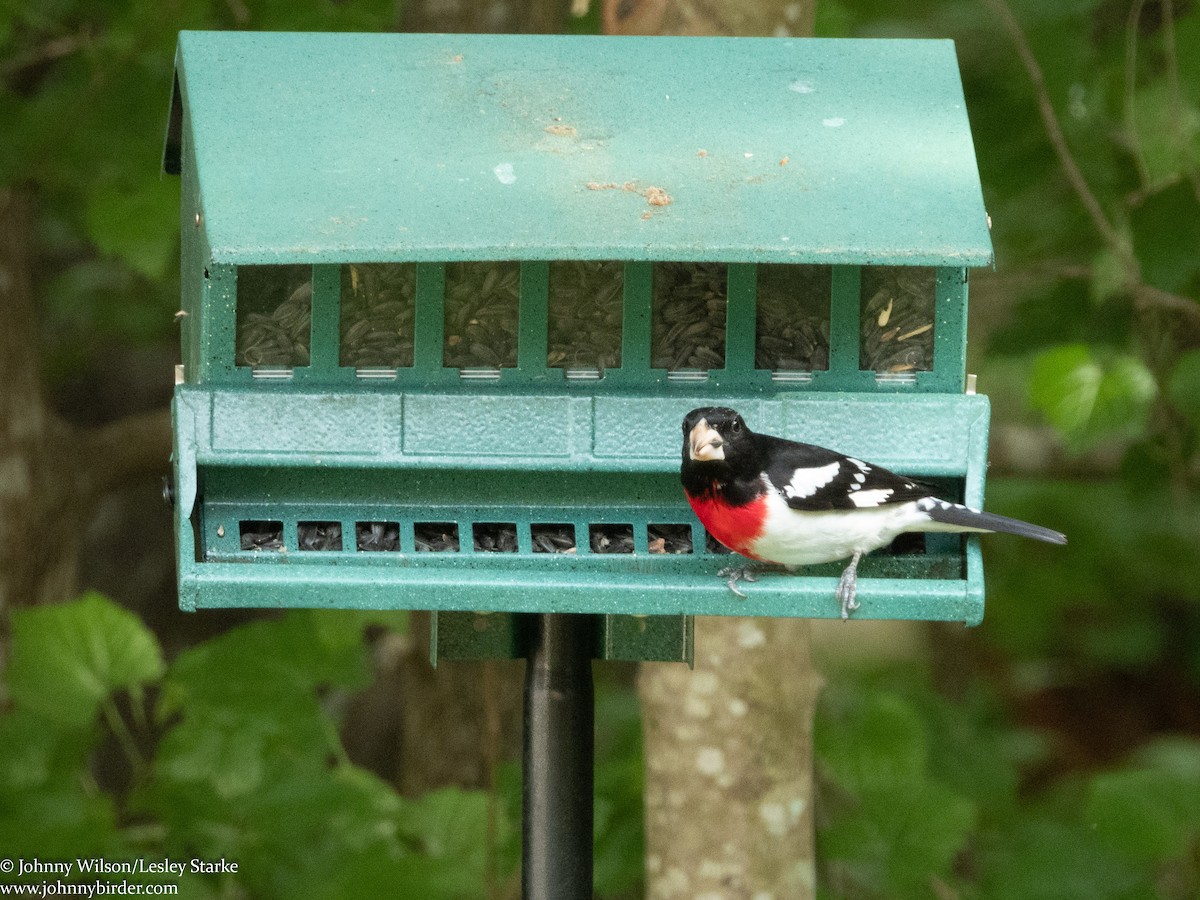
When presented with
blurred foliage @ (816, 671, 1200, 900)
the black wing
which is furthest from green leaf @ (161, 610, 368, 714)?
the black wing

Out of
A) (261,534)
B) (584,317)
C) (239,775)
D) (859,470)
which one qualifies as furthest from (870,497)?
(239,775)

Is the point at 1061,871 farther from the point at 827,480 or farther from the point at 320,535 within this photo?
the point at 320,535

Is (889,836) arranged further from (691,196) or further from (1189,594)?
(1189,594)

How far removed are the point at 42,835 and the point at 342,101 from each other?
2.28 metres

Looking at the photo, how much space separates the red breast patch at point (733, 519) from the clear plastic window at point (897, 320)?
1.64ft

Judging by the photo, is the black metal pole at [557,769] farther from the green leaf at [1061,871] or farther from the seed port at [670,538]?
the green leaf at [1061,871]

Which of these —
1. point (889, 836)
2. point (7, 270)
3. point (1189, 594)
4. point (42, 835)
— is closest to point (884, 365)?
point (889, 836)

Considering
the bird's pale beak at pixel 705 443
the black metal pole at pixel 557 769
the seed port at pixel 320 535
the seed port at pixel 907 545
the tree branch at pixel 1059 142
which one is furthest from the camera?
the tree branch at pixel 1059 142

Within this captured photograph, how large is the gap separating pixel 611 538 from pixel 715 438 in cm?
46

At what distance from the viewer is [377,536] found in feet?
10.2

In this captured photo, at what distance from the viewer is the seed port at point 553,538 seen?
3102mm

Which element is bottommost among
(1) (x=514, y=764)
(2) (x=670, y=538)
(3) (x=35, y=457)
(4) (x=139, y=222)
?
(1) (x=514, y=764)

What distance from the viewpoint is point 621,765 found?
5090 millimetres

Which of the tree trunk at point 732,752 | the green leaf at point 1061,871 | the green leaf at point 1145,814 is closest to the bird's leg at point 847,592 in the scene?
the tree trunk at point 732,752
